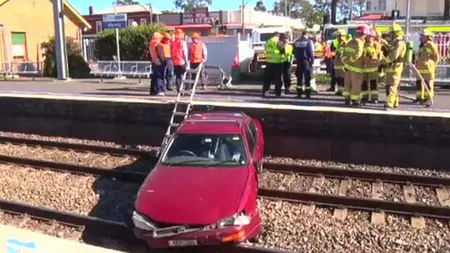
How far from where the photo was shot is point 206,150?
323 inches

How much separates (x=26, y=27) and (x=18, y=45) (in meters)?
1.39

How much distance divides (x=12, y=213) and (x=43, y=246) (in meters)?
4.99

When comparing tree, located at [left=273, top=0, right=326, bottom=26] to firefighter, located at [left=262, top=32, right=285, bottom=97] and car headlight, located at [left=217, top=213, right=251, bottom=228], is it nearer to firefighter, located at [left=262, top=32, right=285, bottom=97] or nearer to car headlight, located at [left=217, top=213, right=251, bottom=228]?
firefighter, located at [left=262, top=32, right=285, bottom=97]

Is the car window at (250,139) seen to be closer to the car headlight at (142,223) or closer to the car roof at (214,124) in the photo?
the car roof at (214,124)

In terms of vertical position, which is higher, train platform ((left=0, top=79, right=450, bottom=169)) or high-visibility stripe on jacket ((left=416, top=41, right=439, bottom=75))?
high-visibility stripe on jacket ((left=416, top=41, right=439, bottom=75))

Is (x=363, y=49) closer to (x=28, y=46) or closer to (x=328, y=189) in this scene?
(x=328, y=189)

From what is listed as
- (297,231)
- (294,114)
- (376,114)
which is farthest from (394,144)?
(297,231)

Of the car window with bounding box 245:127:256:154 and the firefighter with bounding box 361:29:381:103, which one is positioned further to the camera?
the firefighter with bounding box 361:29:381:103

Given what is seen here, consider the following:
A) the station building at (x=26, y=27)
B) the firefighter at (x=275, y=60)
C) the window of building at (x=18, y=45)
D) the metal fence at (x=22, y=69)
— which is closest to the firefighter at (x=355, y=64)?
the firefighter at (x=275, y=60)

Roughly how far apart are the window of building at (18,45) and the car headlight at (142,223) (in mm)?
30526

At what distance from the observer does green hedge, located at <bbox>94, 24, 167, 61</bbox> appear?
97.1ft

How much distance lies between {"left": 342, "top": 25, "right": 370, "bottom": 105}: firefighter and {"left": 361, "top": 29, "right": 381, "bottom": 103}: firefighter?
112mm

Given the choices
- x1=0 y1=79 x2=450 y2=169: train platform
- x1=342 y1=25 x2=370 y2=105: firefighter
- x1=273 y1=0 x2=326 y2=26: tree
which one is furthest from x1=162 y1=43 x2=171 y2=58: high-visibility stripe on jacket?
x1=273 y1=0 x2=326 y2=26: tree

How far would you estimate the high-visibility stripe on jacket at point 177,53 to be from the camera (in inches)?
631
